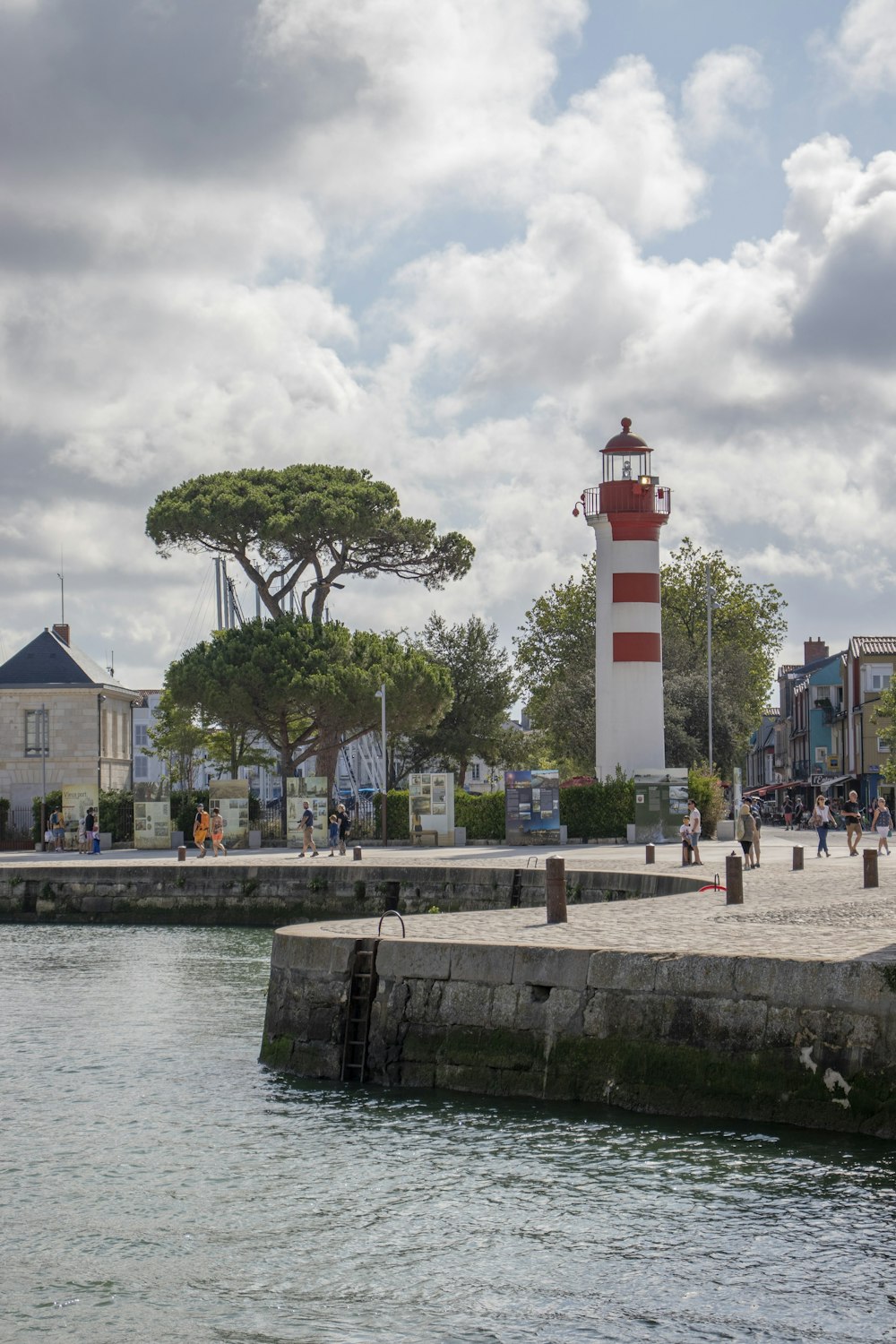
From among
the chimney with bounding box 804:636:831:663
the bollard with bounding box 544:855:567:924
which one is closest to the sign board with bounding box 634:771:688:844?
the bollard with bounding box 544:855:567:924

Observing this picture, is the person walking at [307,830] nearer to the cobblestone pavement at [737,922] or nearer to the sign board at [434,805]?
the sign board at [434,805]

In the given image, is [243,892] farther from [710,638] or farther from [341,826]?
[710,638]

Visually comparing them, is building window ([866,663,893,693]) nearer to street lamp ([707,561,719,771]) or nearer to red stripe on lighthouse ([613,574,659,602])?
street lamp ([707,561,719,771])

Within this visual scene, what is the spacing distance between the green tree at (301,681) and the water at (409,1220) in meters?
33.8

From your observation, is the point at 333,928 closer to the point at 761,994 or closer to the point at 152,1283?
the point at 761,994

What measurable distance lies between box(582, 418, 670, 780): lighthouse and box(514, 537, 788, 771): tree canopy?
13546 millimetres

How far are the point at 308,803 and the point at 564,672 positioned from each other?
85.0ft

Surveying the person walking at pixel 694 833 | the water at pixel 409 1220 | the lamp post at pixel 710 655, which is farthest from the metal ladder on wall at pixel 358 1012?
the lamp post at pixel 710 655

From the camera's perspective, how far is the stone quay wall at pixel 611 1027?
1223cm

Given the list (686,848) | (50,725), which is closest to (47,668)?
(50,725)

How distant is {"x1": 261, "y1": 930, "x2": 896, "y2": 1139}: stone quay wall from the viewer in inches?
482

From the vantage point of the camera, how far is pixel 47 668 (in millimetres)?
60656

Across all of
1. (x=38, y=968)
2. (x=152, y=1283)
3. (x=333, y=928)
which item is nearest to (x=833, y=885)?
(x=333, y=928)

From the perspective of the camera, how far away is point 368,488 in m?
55.0
